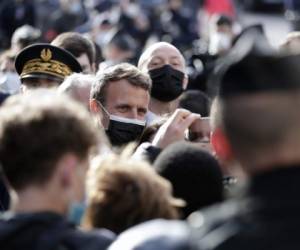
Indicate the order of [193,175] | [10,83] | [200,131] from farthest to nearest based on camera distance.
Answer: [10,83] → [200,131] → [193,175]

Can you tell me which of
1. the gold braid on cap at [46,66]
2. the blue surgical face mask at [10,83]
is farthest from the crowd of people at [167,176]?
the blue surgical face mask at [10,83]

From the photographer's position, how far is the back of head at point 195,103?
806cm

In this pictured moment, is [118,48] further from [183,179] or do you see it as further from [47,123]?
[47,123]

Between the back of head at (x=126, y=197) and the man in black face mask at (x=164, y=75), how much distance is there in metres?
3.69

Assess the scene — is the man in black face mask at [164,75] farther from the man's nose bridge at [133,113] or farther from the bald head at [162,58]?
the man's nose bridge at [133,113]

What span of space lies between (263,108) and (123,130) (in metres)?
3.49

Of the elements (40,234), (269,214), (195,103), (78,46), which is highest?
(78,46)

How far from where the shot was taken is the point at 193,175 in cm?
418

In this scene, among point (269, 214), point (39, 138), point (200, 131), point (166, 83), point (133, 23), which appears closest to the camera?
point (269, 214)

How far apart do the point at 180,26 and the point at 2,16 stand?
9.53ft

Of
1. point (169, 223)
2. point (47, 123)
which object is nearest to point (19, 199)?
point (47, 123)

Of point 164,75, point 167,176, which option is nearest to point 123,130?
point 164,75

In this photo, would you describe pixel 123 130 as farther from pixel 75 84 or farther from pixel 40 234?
pixel 40 234

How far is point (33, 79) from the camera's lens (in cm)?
726
